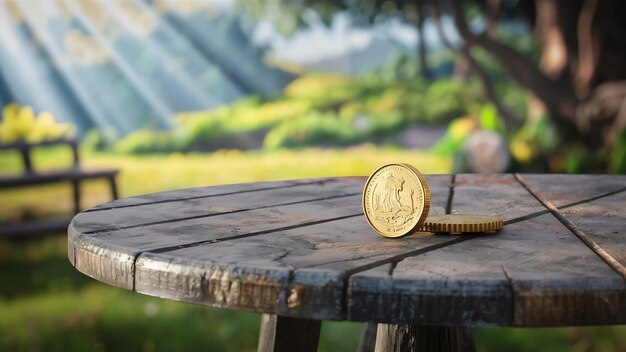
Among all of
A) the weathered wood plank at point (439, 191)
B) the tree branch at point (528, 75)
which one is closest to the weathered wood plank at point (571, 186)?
the weathered wood plank at point (439, 191)

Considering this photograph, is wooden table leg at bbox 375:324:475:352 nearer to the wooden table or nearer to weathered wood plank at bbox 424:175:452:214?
the wooden table

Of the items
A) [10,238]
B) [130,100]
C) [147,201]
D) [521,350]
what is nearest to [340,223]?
[147,201]

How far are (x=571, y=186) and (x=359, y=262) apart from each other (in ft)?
3.45

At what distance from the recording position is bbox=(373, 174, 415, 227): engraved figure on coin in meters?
1.41

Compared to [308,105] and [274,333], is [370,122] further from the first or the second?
[274,333]

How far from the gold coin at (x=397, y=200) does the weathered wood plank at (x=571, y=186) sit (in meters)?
0.47

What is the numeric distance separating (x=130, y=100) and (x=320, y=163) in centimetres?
182

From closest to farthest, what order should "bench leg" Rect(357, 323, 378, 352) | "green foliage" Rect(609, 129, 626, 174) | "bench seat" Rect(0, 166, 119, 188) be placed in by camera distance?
1. "bench leg" Rect(357, 323, 378, 352)
2. "bench seat" Rect(0, 166, 119, 188)
3. "green foliage" Rect(609, 129, 626, 174)

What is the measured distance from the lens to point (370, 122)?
28.4 feet

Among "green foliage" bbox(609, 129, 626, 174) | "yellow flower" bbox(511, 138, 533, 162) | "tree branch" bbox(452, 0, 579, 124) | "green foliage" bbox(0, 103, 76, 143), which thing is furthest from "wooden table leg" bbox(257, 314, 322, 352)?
"tree branch" bbox(452, 0, 579, 124)

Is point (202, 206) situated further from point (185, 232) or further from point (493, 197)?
point (493, 197)

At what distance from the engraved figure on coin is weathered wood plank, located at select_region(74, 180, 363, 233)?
0.39m

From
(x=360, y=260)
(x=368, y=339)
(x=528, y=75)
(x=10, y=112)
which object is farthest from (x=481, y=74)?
(x=360, y=260)

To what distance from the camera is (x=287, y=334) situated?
1.83 metres
